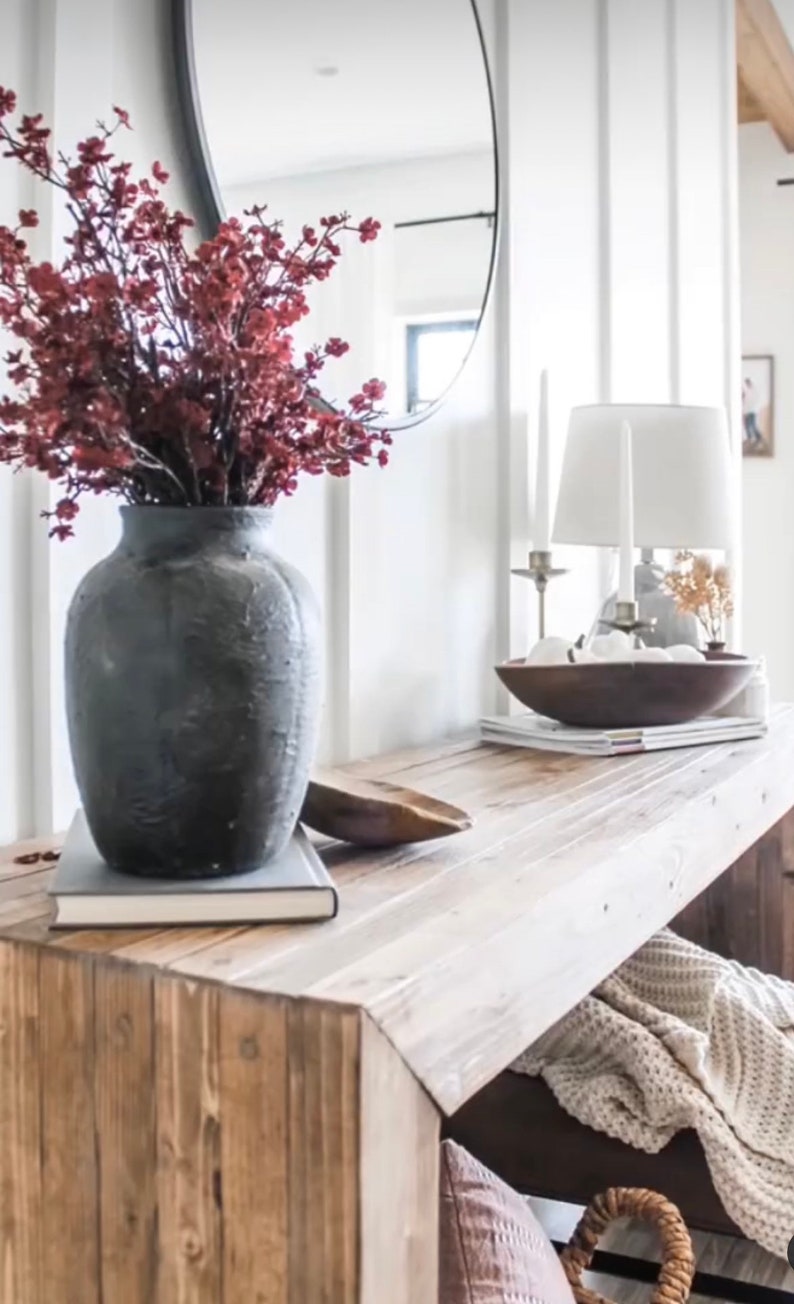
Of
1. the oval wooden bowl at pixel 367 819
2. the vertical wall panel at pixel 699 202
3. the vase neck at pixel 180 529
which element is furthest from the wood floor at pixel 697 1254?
the vertical wall panel at pixel 699 202

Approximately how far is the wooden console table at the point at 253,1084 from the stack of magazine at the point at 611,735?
65cm

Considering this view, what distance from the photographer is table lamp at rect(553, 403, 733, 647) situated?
1.94 m

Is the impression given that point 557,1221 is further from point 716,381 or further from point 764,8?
point 764,8

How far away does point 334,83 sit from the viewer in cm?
149

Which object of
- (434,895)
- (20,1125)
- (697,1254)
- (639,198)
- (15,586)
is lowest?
(697,1254)

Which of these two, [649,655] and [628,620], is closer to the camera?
[649,655]

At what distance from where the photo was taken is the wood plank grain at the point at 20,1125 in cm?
77

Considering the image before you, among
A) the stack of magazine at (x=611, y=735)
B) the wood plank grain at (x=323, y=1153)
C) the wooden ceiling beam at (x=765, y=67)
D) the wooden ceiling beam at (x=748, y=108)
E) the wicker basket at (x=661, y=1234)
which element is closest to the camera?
the wood plank grain at (x=323, y=1153)

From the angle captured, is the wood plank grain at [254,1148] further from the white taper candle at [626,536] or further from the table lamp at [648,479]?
the table lamp at [648,479]

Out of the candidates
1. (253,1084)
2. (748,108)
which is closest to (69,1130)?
(253,1084)

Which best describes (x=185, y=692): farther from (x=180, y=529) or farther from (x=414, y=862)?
(x=414, y=862)

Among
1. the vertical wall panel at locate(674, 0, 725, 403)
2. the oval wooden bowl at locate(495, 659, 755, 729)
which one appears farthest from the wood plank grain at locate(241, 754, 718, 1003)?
the vertical wall panel at locate(674, 0, 725, 403)

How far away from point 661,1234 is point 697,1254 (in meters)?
0.63

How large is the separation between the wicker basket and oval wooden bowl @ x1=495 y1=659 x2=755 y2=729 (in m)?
0.56
